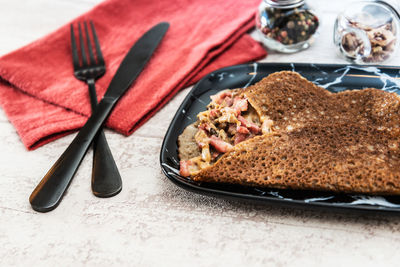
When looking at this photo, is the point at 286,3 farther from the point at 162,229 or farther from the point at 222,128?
the point at 162,229

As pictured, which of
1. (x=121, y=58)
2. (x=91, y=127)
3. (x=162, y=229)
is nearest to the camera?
(x=162, y=229)

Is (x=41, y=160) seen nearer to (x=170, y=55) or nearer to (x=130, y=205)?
(x=130, y=205)

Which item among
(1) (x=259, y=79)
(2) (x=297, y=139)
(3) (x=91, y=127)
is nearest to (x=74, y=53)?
(3) (x=91, y=127)

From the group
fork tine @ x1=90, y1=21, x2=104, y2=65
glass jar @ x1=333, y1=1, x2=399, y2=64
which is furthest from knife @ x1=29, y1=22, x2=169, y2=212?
glass jar @ x1=333, y1=1, x2=399, y2=64

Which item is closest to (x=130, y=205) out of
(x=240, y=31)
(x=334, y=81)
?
(x=334, y=81)

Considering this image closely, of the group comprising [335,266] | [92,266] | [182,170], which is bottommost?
[335,266]

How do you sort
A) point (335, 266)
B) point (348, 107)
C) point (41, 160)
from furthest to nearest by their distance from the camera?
point (41, 160) → point (348, 107) → point (335, 266)

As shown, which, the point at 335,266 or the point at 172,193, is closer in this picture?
the point at 335,266
